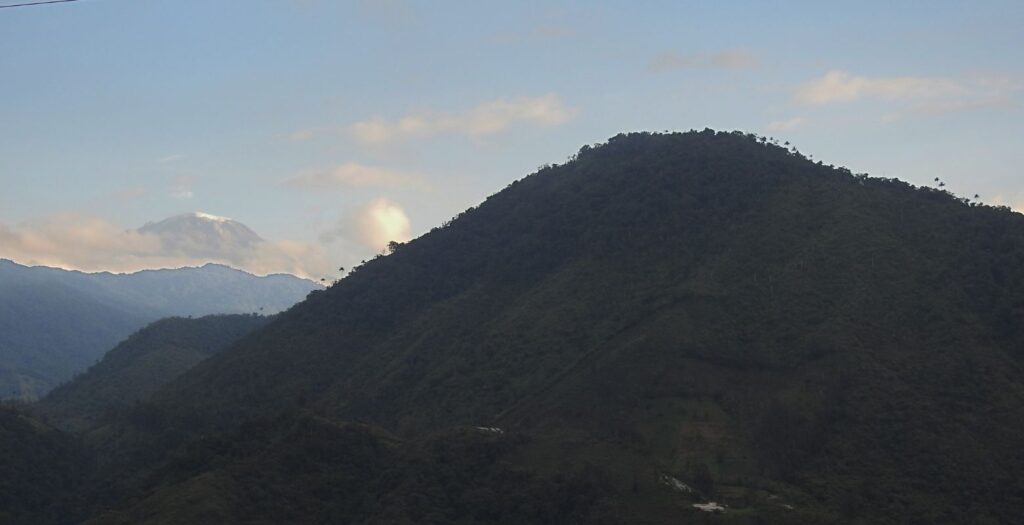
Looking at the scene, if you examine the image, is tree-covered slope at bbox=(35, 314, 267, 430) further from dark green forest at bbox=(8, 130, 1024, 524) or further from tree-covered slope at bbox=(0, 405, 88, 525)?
dark green forest at bbox=(8, 130, 1024, 524)

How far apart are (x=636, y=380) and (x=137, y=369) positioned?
9660cm

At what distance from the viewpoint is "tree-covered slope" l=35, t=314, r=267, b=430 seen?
126 meters

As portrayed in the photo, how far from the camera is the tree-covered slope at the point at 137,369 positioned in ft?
415

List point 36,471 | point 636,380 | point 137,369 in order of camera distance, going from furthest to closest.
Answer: point 137,369 → point 36,471 → point 636,380

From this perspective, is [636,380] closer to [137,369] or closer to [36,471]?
[36,471]

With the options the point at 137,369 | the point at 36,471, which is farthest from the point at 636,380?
the point at 137,369

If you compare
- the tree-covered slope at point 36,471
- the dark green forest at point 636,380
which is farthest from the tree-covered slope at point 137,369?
the dark green forest at point 636,380

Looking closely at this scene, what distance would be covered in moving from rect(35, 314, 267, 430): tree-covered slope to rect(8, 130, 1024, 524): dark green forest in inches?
781

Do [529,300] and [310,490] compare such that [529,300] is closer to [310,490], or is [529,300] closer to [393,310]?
[393,310]

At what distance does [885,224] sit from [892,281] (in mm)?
10127

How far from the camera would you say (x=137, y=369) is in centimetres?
13950

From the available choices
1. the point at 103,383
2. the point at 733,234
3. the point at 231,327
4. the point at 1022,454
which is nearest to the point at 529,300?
the point at 733,234

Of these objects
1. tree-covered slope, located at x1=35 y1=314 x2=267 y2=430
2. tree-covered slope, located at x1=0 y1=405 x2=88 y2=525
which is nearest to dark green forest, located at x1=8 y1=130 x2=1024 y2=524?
tree-covered slope, located at x1=0 y1=405 x2=88 y2=525

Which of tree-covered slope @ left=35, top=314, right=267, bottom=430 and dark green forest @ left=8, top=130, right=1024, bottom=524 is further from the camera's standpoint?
tree-covered slope @ left=35, top=314, right=267, bottom=430
